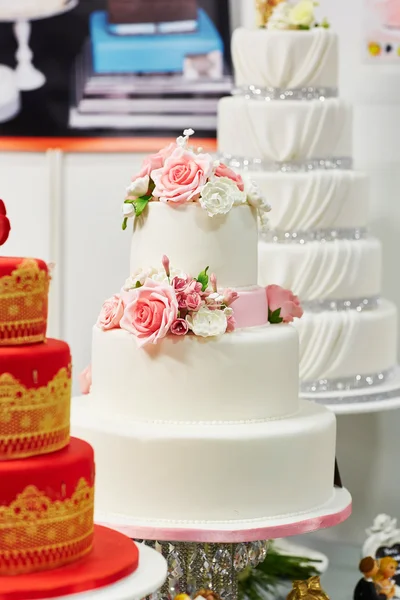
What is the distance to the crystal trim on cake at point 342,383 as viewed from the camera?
4059 millimetres

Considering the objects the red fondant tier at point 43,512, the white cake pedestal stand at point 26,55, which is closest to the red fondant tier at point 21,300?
the red fondant tier at point 43,512

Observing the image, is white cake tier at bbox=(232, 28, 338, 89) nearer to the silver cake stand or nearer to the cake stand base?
the cake stand base

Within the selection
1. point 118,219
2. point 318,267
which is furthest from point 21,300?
point 118,219

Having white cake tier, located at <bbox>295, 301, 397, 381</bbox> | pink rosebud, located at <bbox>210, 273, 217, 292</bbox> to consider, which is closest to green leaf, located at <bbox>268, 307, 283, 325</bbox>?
pink rosebud, located at <bbox>210, 273, 217, 292</bbox>

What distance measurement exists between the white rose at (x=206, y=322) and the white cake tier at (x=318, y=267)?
1.14 m

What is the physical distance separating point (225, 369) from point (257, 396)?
117 millimetres

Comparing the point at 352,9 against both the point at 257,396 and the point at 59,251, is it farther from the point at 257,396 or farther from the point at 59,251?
the point at 257,396

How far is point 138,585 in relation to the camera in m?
2.22

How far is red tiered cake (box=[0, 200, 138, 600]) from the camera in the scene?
2.23 metres

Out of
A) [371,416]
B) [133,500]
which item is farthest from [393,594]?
[133,500]

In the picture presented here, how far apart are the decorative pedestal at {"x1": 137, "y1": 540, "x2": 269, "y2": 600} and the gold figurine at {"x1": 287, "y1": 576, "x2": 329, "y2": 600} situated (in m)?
0.40

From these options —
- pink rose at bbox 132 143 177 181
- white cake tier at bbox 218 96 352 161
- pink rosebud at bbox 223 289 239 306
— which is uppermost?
white cake tier at bbox 218 96 352 161

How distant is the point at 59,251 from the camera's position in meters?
5.09

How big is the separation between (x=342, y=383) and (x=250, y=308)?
112 centimetres
